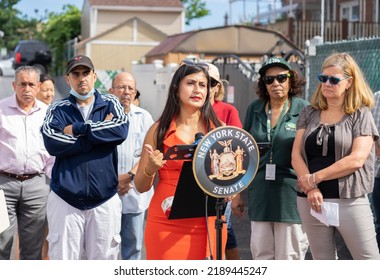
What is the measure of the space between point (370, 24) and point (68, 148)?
1061 inches

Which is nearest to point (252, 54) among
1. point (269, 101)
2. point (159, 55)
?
point (159, 55)

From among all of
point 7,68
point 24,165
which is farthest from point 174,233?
point 7,68

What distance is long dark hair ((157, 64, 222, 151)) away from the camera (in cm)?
492

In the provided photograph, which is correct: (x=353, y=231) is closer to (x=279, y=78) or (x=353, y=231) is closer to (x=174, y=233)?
(x=174, y=233)

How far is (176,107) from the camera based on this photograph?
5023 millimetres

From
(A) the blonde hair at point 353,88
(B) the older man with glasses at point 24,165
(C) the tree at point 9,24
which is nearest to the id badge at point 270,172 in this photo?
(A) the blonde hair at point 353,88

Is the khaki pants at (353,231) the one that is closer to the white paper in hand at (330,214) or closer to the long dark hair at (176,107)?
the white paper in hand at (330,214)

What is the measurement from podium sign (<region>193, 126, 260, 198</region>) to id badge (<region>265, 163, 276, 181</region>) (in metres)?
1.52

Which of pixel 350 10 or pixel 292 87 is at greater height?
pixel 350 10

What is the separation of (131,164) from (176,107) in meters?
2.04

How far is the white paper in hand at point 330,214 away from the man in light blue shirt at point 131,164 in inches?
79.7

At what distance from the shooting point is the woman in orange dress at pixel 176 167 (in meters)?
4.79

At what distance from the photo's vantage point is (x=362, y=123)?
5344mm
